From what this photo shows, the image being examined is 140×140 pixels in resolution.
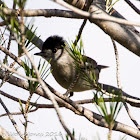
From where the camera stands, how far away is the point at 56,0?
1.21m

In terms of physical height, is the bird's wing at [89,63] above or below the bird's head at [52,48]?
below

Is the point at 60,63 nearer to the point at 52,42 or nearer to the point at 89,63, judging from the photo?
the point at 52,42

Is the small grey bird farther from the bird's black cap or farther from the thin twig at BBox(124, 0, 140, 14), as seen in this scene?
the thin twig at BBox(124, 0, 140, 14)

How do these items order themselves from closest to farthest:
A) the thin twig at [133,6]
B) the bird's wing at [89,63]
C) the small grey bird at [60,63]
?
the bird's wing at [89,63]
the thin twig at [133,6]
the small grey bird at [60,63]

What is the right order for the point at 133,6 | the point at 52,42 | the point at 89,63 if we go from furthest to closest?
1. the point at 52,42
2. the point at 133,6
3. the point at 89,63

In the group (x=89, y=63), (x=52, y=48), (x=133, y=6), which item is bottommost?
(x=89, y=63)

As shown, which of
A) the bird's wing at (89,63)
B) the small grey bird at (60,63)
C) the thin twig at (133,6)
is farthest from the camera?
the small grey bird at (60,63)

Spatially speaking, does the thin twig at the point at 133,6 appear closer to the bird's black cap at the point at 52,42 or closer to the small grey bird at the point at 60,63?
the small grey bird at the point at 60,63

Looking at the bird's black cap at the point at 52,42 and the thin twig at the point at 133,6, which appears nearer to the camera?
the thin twig at the point at 133,6

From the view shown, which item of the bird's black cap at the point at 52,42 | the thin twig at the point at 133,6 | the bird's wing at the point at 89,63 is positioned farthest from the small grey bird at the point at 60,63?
the thin twig at the point at 133,6

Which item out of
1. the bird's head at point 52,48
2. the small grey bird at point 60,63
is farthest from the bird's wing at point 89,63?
the bird's head at point 52,48

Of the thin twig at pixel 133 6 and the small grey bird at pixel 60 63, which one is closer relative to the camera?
the thin twig at pixel 133 6

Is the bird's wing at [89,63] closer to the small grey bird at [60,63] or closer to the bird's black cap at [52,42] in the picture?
the small grey bird at [60,63]

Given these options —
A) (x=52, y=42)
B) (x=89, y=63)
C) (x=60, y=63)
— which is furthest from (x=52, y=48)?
(x=89, y=63)
